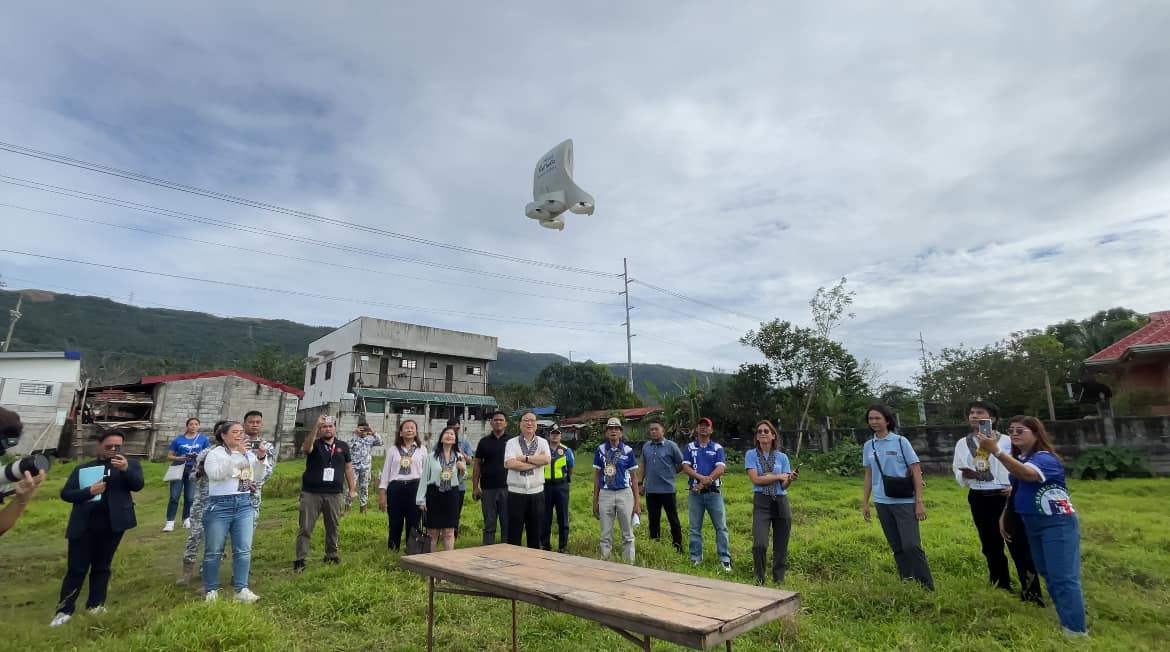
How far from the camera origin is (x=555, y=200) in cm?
440

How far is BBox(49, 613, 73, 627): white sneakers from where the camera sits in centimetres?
434

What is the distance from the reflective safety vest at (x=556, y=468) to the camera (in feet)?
23.3

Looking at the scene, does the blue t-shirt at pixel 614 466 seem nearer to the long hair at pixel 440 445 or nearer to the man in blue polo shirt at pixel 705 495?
the man in blue polo shirt at pixel 705 495

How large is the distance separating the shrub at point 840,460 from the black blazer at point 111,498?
15.2 m

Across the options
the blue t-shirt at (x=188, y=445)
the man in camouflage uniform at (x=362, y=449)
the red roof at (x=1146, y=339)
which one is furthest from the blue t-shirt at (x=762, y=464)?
the red roof at (x=1146, y=339)

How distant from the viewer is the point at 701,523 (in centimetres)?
636

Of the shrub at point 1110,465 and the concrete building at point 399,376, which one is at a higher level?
the concrete building at point 399,376

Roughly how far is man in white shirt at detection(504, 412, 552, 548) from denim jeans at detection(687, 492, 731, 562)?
5.74 feet

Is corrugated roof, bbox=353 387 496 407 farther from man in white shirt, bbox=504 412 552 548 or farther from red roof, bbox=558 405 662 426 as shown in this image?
man in white shirt, bbox=504 412 552 548

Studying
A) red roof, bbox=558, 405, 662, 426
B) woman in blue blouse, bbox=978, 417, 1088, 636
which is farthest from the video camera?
red roof, bbox=558, 405, 662, 426

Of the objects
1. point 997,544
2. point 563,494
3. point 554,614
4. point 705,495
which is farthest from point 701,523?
point 997,544

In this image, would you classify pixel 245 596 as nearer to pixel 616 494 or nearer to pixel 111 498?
pixel 111 498

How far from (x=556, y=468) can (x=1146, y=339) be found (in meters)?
17.2

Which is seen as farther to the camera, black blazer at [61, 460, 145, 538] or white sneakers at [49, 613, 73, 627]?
black blazer at [61, 460, 145, 538]
